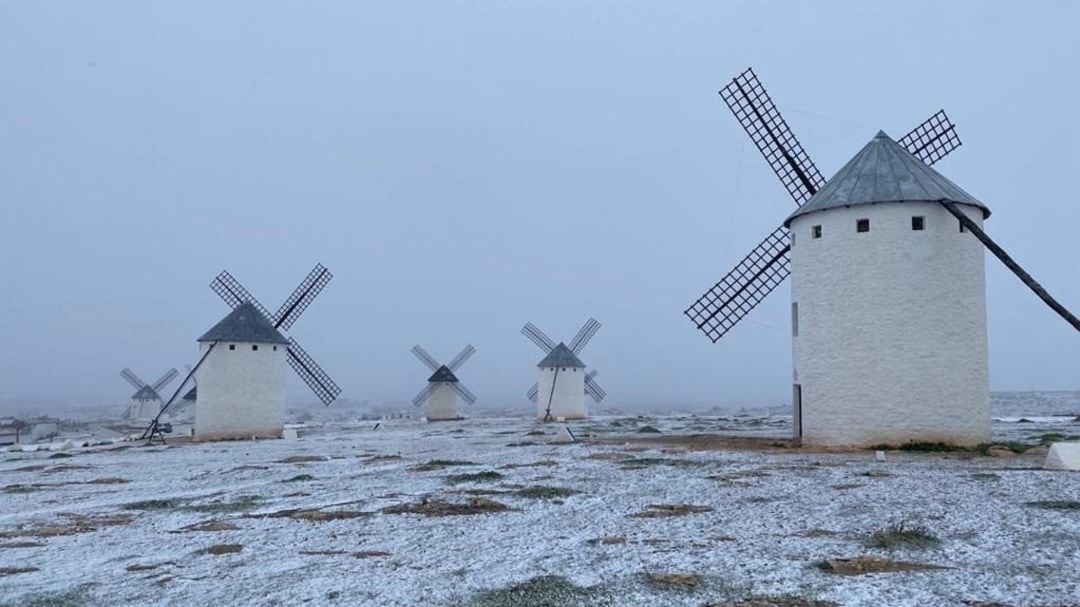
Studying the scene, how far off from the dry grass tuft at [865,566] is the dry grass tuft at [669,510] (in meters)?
3.09

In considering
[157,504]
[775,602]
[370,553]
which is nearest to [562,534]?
[370,553]

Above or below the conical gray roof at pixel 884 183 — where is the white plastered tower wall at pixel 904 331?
below

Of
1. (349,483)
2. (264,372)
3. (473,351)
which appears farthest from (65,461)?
(473,351)

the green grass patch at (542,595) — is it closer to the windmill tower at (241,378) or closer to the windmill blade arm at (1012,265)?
the windmill blade arm at (1012,265)

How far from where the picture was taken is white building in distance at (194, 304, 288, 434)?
30156 millimetres

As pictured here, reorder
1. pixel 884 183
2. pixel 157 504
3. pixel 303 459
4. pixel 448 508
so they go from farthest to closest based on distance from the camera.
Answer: pixel 303 459, pixel 884 183, pixel 157 504, pixel 448 508

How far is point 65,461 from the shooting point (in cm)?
2294

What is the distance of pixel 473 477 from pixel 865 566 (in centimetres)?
885

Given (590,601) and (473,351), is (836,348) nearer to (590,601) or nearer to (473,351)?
(590,601)

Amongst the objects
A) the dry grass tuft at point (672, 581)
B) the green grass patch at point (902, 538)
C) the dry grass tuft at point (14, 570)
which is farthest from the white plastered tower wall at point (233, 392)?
the green grass patch at point (902, 538)

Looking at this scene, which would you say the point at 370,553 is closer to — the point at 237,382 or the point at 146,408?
the point at 237,382

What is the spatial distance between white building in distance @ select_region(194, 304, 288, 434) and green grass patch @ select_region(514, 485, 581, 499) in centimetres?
2122

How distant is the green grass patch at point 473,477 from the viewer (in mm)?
14438

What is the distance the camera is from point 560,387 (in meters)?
47.1
